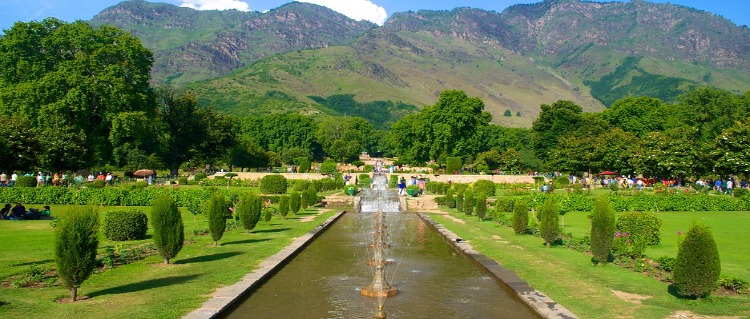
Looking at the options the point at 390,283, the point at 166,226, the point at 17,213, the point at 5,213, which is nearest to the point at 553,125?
the point at 17,213

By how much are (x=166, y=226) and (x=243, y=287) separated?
315 cm

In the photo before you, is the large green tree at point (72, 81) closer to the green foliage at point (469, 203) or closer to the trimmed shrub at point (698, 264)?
the green foliage at point (469, 203)

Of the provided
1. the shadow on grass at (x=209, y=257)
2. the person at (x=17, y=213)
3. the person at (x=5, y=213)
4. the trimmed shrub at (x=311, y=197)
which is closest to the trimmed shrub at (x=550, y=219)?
the shadow on grass at (x=209, y=257)

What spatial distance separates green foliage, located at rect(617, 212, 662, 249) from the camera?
1375cm

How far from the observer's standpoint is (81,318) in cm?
Result: 799

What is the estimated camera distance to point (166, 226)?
12.4 metres

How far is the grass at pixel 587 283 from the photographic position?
8.91 meters

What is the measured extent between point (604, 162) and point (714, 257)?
5135 centimetres

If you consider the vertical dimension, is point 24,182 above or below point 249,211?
above

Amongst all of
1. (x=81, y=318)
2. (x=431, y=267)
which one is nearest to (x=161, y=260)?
(x=81, y=318)

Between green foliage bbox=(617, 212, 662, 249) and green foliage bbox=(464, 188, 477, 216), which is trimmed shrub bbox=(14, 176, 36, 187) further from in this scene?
green foliage bbox=(617, 212, 662, 249)

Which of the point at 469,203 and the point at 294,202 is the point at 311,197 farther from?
the point at 469,203

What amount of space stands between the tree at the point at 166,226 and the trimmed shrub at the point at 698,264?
9.96 meters

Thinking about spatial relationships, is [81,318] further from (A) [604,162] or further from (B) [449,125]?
(B) [449,125]
